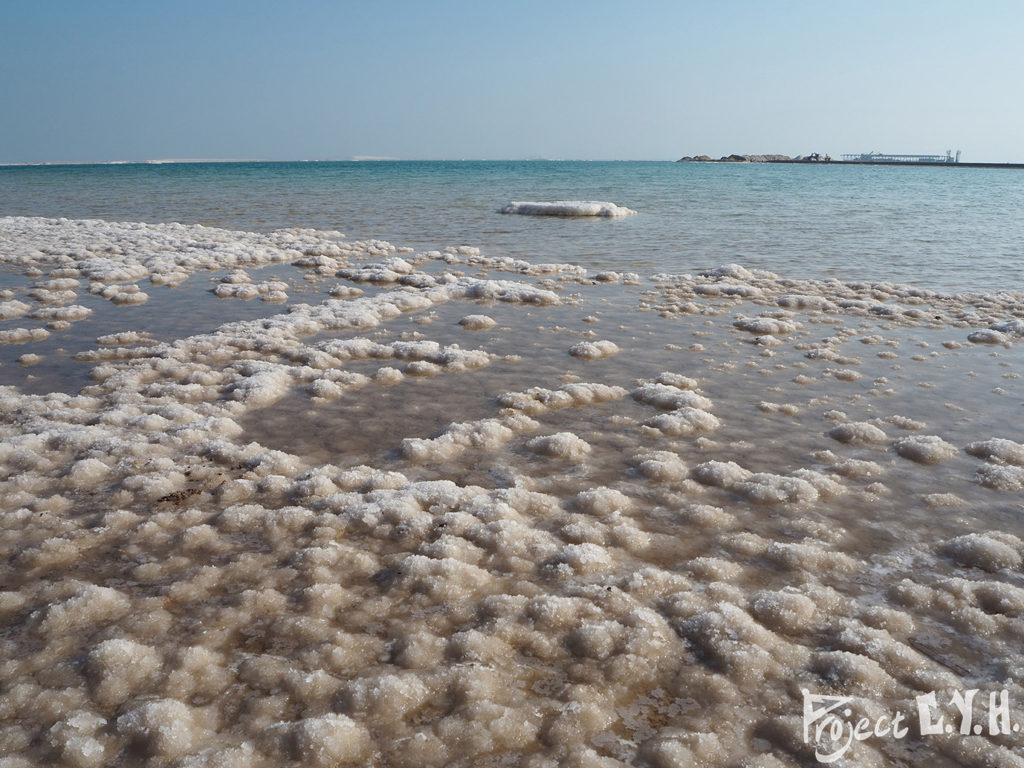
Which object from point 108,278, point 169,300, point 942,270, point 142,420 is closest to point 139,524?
point 142,420

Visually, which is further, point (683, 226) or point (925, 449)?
point (683, 226)

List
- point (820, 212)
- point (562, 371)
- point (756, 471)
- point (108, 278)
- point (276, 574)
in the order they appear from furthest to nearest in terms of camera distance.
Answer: point (820, 212) → point (108, 278) → point (562, 371) → point (756, 471) → point (276, 574)

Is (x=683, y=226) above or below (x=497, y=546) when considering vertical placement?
above

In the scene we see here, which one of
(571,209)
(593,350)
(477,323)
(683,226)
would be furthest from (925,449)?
(571,209)

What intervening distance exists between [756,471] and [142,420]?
5342 mm

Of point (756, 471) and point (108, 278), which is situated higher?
point (108, 278)

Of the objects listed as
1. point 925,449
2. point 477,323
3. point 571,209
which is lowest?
point 925,449

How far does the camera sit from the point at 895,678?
2.97m

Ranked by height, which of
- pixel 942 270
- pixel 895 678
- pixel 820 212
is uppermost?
pixel 820 212

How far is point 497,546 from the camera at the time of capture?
399 centimetres

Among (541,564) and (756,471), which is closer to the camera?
(541,564)

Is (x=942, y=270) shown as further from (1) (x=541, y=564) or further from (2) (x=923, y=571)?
(1) (x=541, y=564)

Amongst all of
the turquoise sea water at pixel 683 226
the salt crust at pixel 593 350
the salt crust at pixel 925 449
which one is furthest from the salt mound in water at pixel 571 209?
the salt crust at pixel 925 449

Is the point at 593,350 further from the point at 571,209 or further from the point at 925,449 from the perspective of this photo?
the point at 571,209
